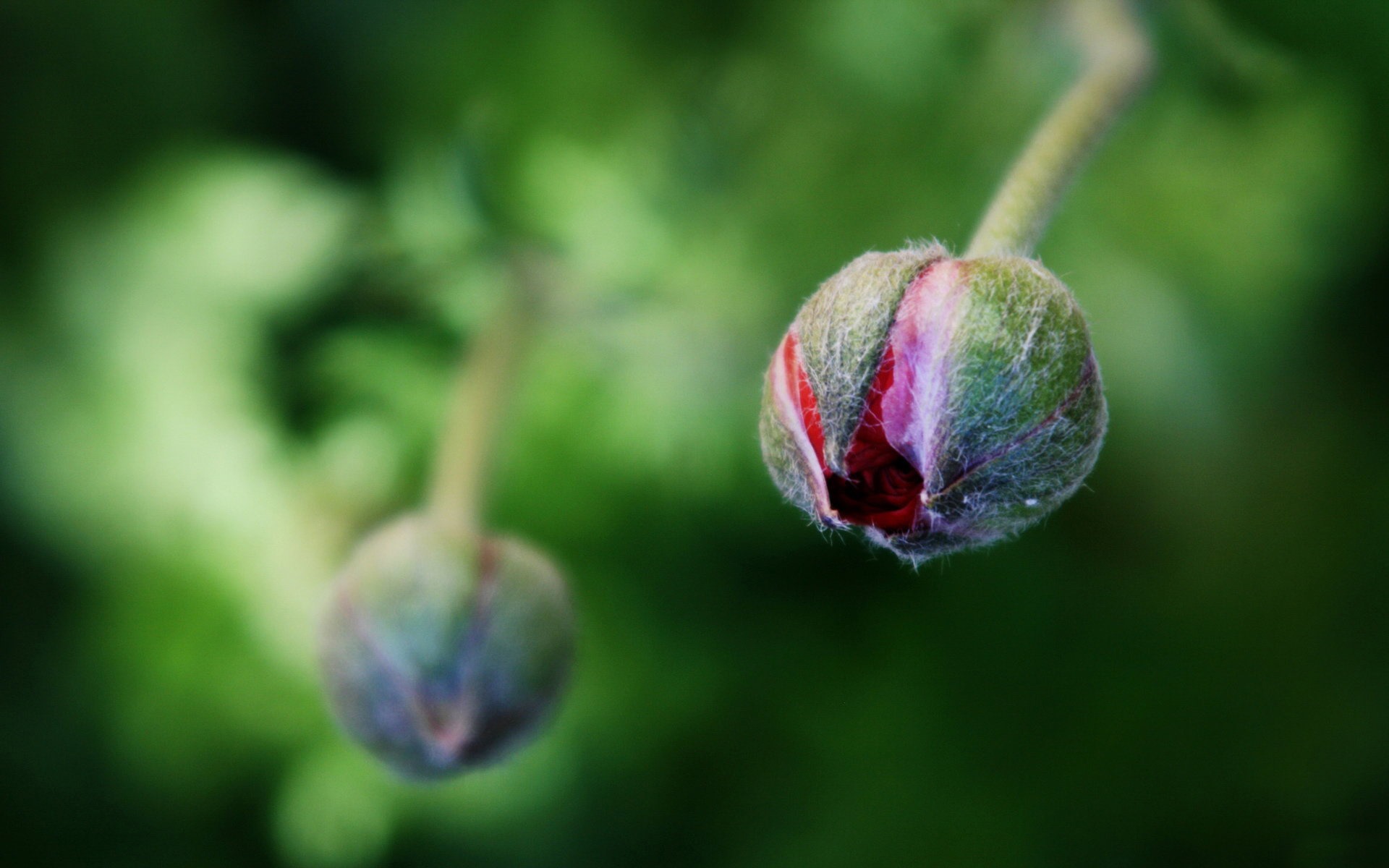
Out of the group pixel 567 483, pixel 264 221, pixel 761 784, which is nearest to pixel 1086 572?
pixel 761 784

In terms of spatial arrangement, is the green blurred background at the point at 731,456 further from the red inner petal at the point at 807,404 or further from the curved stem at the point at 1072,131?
the red inner petal at the point at 807,404

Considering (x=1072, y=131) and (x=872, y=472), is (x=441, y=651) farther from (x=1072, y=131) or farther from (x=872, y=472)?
(x=1072, y=131)

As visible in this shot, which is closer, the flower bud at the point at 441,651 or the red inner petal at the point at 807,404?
the red inner petal at the point at 807,404

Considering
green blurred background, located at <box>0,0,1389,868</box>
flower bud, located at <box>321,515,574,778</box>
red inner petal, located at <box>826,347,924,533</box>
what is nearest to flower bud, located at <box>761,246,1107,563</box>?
red inner petal, located at <box>826,347,924,533</box>

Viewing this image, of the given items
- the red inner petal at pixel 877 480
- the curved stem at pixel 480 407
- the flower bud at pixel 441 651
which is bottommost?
the red inner petal at pixel 877 480

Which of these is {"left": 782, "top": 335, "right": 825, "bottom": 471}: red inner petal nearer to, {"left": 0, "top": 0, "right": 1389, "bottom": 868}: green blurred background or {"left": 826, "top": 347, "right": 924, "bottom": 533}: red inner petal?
{"left": 826, "top": 347, "right": 924, "bottom": 533}: red inner petal

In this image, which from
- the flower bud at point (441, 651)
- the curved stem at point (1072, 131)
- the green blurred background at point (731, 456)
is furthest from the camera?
the green blurred background at point (731, 456)

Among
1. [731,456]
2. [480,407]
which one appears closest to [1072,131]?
[480,407]

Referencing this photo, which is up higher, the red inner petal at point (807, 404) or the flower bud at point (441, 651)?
the flower bud at point (441, 651)

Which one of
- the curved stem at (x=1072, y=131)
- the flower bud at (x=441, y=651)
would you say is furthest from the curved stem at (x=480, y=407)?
the curved stem at (x=1072, y=131)
